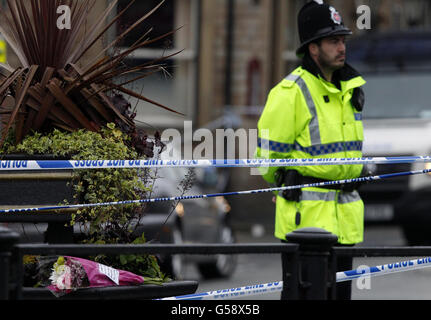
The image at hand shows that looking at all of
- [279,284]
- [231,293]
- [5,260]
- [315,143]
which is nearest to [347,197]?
[315,143]

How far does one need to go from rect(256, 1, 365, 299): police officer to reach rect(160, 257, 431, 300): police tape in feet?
2.90

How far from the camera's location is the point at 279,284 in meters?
4.52

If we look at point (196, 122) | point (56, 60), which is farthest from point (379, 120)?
point (56, 60)

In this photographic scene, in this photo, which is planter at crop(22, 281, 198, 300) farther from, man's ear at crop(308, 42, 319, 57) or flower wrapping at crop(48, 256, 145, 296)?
man's ear at crop(308, 42, 319, 57)

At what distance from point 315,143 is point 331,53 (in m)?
0.52

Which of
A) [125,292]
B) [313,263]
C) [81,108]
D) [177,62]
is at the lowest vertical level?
[125,292]

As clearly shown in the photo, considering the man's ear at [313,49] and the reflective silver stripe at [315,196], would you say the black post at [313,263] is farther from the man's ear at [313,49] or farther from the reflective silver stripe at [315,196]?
the man's ear at [313,49]

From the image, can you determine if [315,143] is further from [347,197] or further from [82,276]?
[82,276]

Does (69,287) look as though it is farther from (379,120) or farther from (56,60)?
(379,120)

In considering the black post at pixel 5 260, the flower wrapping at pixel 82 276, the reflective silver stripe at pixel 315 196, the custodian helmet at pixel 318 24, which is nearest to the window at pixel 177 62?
the custodian helmet at pixel 318 24

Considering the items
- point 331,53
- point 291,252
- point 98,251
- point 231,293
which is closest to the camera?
point 98,251

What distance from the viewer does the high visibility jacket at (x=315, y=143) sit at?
18.6 ft

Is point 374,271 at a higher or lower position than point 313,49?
lower

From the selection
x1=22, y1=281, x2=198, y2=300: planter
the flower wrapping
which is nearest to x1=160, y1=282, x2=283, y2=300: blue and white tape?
x1=22, y1=281, x2=198, y2=300: planter
